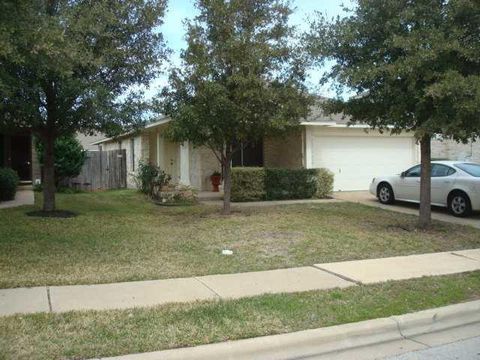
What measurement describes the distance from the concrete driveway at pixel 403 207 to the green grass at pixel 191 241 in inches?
36.2

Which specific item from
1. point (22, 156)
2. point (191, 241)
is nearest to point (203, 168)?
point (22, 156)

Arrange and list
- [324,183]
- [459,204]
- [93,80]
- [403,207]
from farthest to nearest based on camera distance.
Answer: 1. [324,183]
2. [403,207]
3. [459,204]
4. [93,80]

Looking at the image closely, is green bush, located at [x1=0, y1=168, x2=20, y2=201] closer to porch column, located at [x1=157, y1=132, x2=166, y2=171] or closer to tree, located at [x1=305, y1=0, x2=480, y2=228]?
porch column, located at [x1=157, y1=132, x2=166, y2=171]

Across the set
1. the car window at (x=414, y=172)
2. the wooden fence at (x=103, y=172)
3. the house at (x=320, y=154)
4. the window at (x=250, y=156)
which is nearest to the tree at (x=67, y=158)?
the wooden fence at (x=103, y=172)

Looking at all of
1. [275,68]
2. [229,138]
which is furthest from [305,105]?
[229,138]

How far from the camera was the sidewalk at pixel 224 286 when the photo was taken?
635 centimetres

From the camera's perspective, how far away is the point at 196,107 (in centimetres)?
1274

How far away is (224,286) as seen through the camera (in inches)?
289

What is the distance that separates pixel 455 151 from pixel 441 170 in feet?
50.1

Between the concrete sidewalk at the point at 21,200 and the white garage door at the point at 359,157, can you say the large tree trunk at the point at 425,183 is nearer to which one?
the white garage door at the point at 359,157

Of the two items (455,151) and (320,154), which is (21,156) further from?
(455,151)

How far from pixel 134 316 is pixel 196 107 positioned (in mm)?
7575

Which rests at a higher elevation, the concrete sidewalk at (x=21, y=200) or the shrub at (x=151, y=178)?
the shrub at (x=151, y=178)

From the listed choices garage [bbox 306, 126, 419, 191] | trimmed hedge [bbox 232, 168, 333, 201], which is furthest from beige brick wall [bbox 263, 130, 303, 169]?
trimmed hedge [bbox 232, 168, 333, 201]
